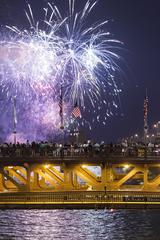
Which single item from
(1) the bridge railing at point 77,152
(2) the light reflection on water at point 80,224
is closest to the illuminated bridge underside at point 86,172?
(1) the bridge railing at point 77,152

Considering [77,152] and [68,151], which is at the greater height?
[68,151]

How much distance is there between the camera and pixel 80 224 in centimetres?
5738

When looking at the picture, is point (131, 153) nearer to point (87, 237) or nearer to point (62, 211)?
point (62, 211)

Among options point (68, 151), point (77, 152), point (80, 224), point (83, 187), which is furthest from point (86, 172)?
point (80, 224)

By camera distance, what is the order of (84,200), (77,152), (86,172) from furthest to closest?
(77,152)
(86,172)
(84,200)

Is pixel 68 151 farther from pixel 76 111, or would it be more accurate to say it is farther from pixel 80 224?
pixel 76 111

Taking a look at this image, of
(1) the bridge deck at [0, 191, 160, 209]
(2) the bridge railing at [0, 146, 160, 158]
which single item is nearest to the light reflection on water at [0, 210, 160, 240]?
(1) the bridge deck at [0, 191, 160, 209]

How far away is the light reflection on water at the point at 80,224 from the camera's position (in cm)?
5347

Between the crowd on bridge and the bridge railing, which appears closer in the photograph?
the bridge railing

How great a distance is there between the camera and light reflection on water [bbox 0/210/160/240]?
175 ft

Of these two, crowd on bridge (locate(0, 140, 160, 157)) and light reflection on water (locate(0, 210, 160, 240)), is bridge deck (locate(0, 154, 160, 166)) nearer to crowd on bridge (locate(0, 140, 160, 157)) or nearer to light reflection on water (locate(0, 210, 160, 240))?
crowd on bridge (locate(0, 140, 160, 157))

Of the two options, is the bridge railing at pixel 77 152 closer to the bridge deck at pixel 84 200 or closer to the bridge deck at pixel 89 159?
the bridge deck at pixel 89 159

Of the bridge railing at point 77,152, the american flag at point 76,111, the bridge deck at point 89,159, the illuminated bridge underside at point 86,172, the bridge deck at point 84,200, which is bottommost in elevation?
the bridge deck at point 84,200

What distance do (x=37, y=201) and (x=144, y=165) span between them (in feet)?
36.0
